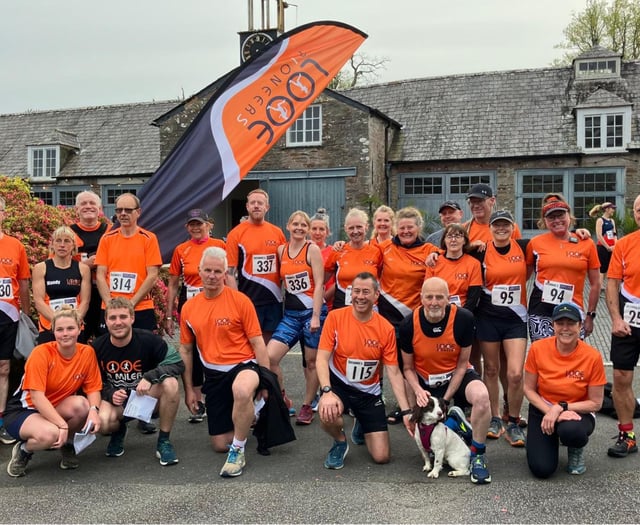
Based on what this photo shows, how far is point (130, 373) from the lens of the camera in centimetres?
494

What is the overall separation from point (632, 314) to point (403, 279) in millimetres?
1806

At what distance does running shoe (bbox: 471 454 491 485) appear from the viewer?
423cm

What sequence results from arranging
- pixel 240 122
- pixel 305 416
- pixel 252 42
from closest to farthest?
pixel 305 416 < pixel 240 122 < pixel 252 42

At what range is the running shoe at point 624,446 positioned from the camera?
4.67 meters

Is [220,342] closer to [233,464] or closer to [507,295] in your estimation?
[233,464]

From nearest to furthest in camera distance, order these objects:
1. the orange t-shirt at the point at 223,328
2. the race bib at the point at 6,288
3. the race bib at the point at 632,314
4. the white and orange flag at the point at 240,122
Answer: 1. the race bib at the point at 632,314
2. the orange t-shirt at the point at 223,328
3. the race bib at the point at 6,288
4. the white and orange flag at the point at 240,122

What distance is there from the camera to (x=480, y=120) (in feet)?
67.2

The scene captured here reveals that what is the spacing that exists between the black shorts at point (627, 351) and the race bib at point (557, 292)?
0.48 metres

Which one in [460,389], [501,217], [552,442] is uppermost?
[501,217]

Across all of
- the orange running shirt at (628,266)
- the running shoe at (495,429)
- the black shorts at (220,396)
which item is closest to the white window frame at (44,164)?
the black shorts at (220,396)

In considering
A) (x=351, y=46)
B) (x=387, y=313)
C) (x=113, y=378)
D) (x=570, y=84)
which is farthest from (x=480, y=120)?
(x=113, y=378)

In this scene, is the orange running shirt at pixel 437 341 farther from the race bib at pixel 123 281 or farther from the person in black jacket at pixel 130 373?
the race bib at pixel 123 281

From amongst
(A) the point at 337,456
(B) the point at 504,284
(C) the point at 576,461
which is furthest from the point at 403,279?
(C) the point at 576,461

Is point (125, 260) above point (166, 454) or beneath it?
above
